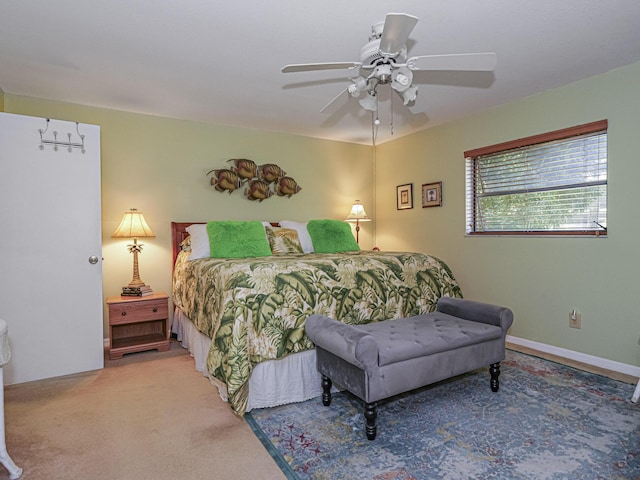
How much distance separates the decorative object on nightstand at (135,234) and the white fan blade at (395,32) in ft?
9.02

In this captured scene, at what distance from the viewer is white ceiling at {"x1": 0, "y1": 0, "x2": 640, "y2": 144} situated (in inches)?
81.4

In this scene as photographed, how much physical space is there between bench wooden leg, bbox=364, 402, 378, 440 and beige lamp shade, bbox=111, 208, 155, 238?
2662mm

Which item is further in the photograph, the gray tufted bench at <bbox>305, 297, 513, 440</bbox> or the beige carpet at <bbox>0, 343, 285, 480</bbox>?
the gray tufted bench at <bbox>305, 297, 513, 440</bbox>

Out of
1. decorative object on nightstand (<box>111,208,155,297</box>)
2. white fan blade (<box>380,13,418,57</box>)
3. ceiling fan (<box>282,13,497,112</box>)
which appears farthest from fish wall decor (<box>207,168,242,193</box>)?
white fan blade (<box>380,13,418,57</box>)

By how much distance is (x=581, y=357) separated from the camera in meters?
3.12

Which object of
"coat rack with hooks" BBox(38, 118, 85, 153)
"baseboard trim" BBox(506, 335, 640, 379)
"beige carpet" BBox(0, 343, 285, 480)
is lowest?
"beige carpet" BBox(0, 343, 285, 480)

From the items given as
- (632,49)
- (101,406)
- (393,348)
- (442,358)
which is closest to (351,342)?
(393,348)

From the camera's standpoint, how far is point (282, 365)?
2.40 meters

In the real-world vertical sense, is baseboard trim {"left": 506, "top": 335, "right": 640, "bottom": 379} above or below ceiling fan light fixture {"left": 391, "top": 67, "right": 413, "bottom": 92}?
below

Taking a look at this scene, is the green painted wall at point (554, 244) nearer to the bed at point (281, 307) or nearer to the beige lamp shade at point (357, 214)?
the beige lamp shade at point (357, 214)

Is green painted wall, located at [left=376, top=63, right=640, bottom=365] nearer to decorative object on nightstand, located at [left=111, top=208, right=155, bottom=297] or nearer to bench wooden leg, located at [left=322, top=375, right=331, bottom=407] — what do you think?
bench wooden leg, located at [left=322, top=375, right=331, bottom=407]

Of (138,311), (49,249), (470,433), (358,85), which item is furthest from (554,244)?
(49,249)

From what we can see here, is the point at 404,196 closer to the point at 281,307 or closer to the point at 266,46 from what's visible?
the point at 266,46

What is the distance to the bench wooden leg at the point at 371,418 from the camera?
1.95m
